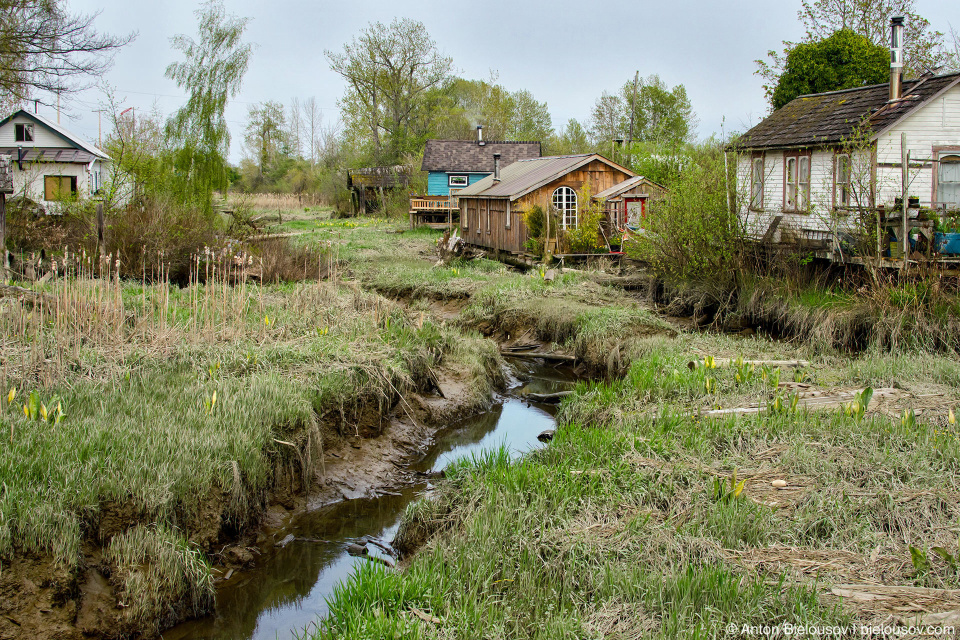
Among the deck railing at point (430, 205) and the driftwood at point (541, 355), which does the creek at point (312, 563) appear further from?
the deck railing at point (430, 205)

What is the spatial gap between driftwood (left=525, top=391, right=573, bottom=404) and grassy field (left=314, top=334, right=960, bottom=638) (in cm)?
320

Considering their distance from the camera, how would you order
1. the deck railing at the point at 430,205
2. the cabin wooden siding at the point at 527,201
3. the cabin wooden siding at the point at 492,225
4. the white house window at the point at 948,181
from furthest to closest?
the deck railing at the point at 430,205
the cabin wooden siding at the point at 492,225
the cabin wooden siding at the point at 527,201
the white house window at the point at 948,181

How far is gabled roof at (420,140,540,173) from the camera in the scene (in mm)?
45531

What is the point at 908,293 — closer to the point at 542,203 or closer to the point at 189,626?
the point at 189,626

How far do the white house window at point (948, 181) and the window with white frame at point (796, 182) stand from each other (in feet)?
9.35

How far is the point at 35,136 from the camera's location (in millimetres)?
39031

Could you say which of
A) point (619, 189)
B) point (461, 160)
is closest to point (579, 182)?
point (619, 189)

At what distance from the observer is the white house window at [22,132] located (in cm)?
3844

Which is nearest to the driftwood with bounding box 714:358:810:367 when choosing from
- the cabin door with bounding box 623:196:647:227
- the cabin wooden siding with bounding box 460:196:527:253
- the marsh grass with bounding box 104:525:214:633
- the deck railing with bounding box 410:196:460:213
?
the marsh grass with bounding box 104:525:214:633

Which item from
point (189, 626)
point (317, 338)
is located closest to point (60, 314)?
point (317, 338)

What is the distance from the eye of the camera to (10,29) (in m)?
18.0

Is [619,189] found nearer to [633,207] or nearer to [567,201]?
[633,207]

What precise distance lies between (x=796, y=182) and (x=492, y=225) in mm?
11546

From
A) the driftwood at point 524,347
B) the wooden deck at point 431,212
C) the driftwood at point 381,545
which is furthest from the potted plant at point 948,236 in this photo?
the wooden deck at point 431,212
